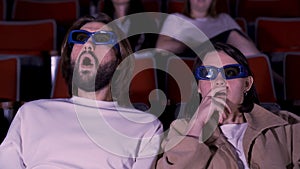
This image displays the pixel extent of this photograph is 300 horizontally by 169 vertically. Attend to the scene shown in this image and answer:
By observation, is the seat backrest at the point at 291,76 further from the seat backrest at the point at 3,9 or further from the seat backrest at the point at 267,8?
the seat backrest at the point at 3,9

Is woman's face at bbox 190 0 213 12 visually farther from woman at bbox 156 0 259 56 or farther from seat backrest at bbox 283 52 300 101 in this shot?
seat backrest at bbox 283 52 300 101

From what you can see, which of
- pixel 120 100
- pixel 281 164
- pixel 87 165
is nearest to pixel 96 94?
pixel 120 100

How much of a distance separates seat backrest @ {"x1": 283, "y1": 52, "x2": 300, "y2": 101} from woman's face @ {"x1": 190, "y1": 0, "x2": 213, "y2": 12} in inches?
12.0

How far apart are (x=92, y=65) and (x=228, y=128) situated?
0.26 metres

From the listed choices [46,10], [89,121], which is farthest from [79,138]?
[46,10]

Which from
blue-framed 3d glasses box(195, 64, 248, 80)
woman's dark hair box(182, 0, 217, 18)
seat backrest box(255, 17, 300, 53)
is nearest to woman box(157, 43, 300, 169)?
blue-framed 3d glasses box(195, 64, 248, 80)

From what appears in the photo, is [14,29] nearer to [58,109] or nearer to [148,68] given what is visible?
[148,68]

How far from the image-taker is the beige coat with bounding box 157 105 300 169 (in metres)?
0.88

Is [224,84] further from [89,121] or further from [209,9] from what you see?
[209,9]

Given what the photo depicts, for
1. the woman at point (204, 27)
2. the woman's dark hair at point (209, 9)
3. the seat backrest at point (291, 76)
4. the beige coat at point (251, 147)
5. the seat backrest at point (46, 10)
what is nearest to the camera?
the beige coat at point (251, 147)

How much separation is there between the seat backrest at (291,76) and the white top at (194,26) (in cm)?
24

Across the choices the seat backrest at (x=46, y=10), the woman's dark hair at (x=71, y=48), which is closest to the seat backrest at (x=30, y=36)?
the seat backrest at (x=46, y=10)

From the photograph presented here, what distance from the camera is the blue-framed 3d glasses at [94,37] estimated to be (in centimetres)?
99

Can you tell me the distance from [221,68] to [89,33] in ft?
0.79
